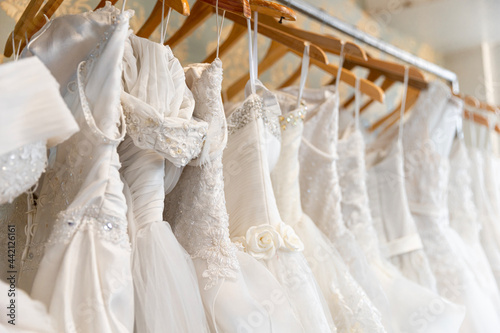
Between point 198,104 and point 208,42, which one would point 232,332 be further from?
point 208,42

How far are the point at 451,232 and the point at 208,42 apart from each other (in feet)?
Result: 2.78

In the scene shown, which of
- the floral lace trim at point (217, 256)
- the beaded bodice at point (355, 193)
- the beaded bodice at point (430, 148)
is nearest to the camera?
the floral lace trim at point (217, 256)

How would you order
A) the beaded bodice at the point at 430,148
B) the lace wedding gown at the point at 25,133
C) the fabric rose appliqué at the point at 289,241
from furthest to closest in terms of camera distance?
the beaded bodice at the point at 430,148
the fabric rose appliqué at the point at 289,241
the lace wedding gown at the point at 25,133

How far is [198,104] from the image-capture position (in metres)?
0.91

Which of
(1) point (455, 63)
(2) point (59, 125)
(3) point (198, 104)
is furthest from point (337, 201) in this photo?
(1) point (455, 63)

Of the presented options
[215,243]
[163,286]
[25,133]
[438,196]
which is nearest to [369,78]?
[438,196]

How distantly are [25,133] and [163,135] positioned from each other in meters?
0.21

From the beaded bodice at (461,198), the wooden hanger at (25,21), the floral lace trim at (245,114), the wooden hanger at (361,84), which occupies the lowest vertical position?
the wooden hanger at (25,21)

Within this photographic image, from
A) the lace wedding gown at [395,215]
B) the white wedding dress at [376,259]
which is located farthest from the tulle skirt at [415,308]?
the lace wedding gown at [395,215]

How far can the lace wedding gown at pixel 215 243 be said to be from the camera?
790mm

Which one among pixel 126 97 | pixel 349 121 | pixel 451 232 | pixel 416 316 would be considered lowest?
pixel 416 316

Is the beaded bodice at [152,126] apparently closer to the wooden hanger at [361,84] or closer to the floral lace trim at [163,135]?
the floral lace trim at [163,135]

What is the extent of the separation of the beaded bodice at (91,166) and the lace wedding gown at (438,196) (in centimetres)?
96

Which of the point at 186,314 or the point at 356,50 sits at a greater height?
the point at 356,50
